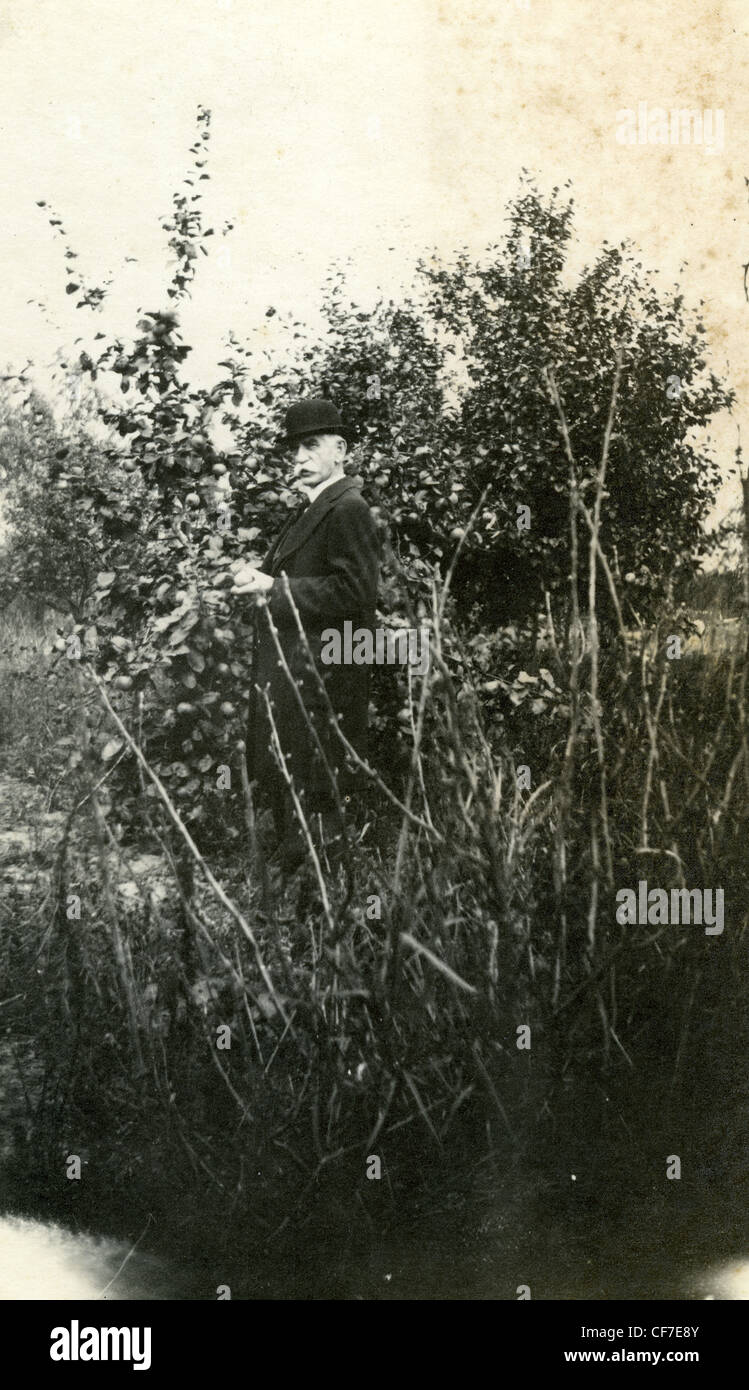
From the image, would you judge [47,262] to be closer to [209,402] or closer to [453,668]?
[209,402]

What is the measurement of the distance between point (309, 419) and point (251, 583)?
1.48 feet

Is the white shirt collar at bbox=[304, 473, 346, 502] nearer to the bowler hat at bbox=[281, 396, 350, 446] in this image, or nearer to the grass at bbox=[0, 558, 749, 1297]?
the bowler hat at bbox=[281, 396, 350, 446]

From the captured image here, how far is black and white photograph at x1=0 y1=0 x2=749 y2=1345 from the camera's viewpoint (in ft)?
9.24

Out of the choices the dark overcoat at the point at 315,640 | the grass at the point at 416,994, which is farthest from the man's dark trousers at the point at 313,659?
the grass at the point at 416,994

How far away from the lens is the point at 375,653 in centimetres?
292

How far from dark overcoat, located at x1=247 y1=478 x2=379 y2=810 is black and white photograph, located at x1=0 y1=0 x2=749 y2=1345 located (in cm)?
1

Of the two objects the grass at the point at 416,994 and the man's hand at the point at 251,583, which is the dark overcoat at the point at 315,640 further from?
the grass at the point at 416,994

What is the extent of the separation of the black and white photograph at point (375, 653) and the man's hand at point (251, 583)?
→ 2 cm

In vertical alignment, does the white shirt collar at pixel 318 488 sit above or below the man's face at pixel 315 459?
below

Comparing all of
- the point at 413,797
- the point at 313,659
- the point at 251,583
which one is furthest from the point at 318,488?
the point at 413,797

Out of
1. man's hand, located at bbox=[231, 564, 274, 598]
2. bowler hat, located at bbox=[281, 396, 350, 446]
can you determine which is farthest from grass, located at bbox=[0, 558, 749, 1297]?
bowler hat, located at bbox=[281, 396, 350, 446]

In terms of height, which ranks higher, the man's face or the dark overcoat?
the man's face

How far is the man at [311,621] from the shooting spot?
289 centimetres

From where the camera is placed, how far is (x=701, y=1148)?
116 inches
